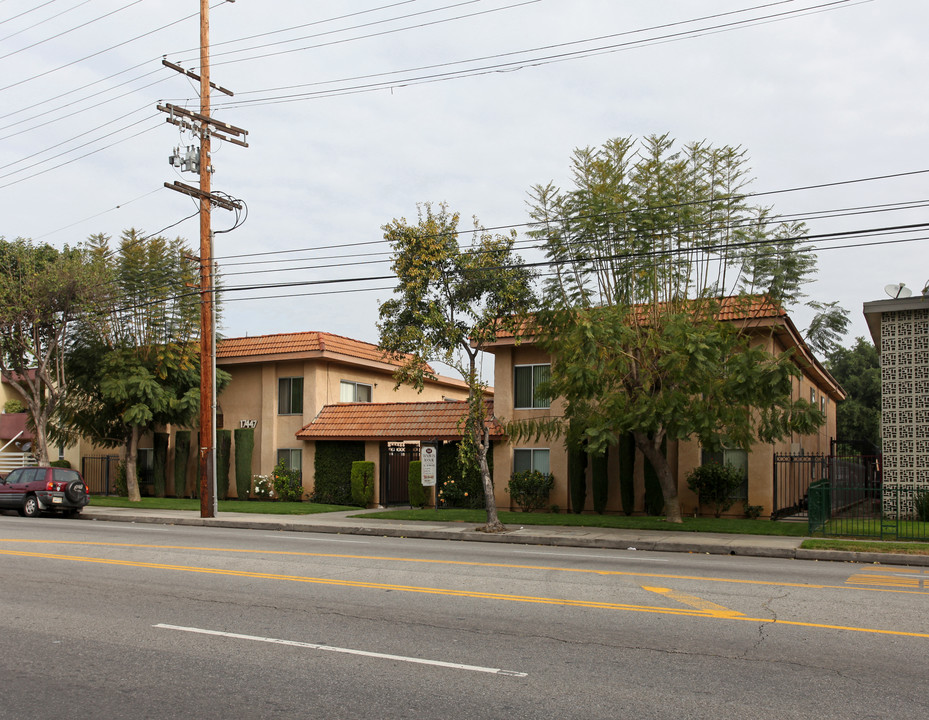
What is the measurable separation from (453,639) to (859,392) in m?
57.6

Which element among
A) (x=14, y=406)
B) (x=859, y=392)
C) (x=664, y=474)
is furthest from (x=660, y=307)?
(x=859, y=392)

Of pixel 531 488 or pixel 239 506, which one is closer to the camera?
pixel 531 488

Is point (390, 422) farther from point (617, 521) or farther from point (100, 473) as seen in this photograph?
point (100, 473)

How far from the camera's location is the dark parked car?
26469 mm

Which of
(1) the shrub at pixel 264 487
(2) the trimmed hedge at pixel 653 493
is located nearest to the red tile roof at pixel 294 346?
(1) the shrub at pixel 264 487

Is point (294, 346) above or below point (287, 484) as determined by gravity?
above

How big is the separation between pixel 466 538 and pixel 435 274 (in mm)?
6327

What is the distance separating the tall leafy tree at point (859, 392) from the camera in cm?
5509

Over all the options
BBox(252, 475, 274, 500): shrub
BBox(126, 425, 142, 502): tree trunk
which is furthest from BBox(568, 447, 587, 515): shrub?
BBox(126, 425, 142, 502): tree trunk

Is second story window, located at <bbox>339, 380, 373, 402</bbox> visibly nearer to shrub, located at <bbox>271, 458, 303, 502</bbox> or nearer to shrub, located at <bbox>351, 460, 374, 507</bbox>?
shrub, located at <bbox>271, 458, 303, 502</bbox>

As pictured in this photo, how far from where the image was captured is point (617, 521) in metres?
22.2

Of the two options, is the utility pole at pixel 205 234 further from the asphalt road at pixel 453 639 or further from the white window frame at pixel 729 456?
the white window frame at pixel 729 456

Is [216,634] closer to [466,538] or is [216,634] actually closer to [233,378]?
[466,538]

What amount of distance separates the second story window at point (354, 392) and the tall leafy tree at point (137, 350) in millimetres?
5552
